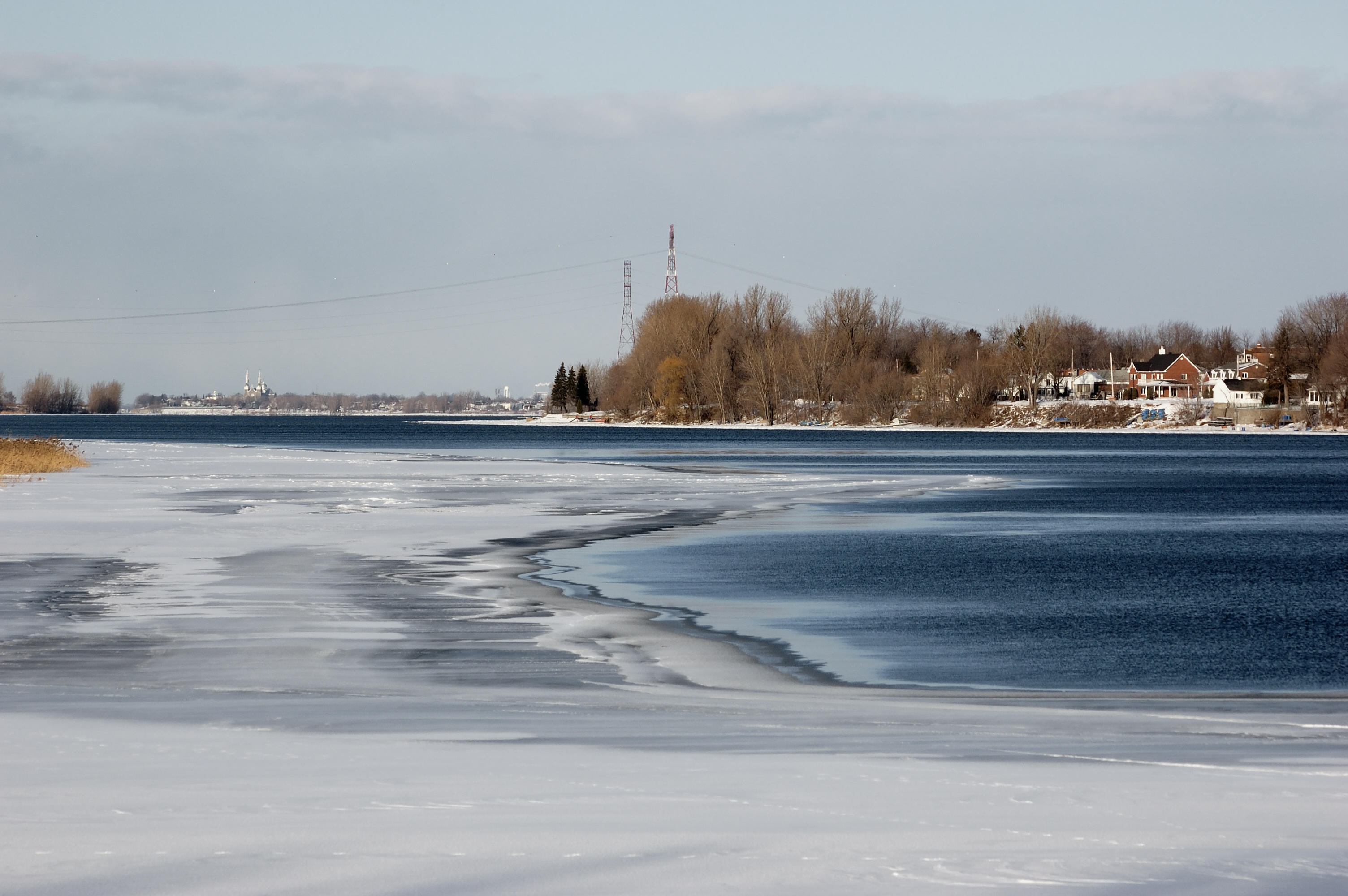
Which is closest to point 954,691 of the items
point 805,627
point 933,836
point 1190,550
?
point 805,627

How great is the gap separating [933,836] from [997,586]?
13.2 meters

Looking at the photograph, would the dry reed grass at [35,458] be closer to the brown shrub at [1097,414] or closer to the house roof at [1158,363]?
the brown shrub at [1097,414]

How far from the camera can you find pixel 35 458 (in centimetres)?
4297

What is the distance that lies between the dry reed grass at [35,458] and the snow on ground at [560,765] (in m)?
25.9

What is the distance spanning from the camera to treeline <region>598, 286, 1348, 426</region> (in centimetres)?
14475

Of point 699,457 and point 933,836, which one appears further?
point 699,457

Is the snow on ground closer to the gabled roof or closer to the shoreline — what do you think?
the shoreline

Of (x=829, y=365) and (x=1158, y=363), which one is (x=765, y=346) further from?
(x=1158, y=363)

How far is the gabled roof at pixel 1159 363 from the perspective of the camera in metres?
184

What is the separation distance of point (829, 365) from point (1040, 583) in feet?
420

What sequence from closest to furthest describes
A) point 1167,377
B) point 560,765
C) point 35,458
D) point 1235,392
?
point 560,765 < point 35,458 < point 1235,392 < point 1167,377

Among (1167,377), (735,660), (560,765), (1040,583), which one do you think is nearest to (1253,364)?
(1167,377)

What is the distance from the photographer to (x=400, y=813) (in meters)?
6.45

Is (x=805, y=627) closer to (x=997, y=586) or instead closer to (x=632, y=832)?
(x=997, y=586)
